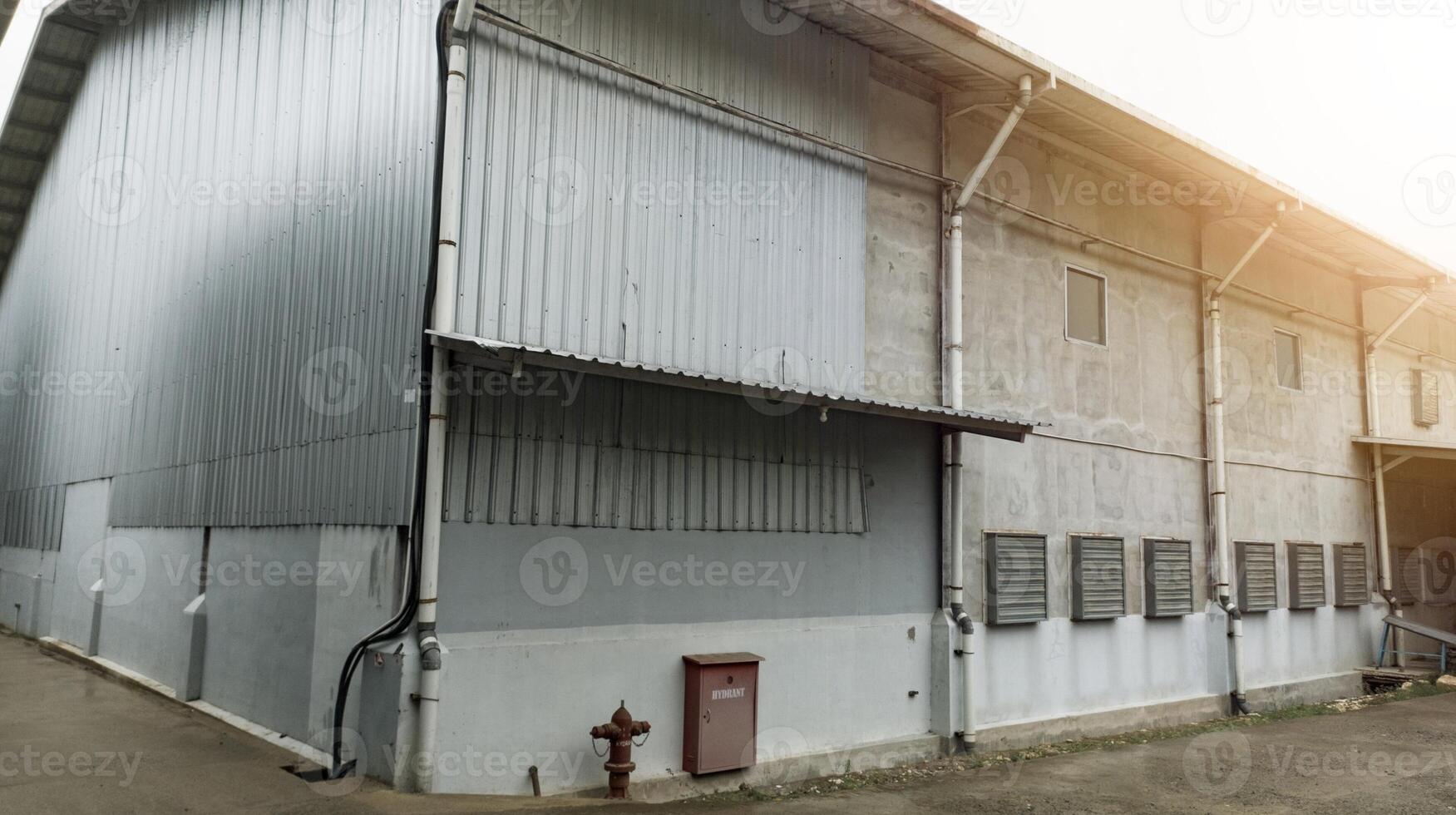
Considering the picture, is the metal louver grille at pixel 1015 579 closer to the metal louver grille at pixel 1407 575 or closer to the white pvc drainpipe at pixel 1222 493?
the white pvc drainpipe at pixel 1222 493

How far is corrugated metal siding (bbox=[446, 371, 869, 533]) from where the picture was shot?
7.64m

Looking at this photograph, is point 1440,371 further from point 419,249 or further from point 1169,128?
point 419,249

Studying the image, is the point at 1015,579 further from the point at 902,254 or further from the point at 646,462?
the point at 646,462

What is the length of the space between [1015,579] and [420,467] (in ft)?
22.5

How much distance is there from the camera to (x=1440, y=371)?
19641 millimetres

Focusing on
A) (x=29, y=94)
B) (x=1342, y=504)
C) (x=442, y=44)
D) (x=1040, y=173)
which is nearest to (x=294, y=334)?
(x=442, y=44)

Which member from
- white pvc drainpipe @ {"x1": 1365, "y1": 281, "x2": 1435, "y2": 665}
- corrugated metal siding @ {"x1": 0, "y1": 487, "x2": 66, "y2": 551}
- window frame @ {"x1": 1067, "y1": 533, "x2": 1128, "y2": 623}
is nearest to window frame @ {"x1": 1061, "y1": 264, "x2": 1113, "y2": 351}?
window frame @ {"x1": 1067, "y1": 533, "x2": 1128, "y2": 623}

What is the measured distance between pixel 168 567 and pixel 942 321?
9.51m

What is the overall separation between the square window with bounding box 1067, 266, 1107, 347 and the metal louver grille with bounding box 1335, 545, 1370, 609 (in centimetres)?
689

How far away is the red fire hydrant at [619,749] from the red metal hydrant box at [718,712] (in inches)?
31.1

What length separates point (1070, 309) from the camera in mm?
12633

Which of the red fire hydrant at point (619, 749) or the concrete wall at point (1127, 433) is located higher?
the concrete wall at point (1127, 433)

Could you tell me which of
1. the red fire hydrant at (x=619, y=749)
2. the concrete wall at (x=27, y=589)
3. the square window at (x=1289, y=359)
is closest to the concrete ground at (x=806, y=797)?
the red fire hydrant at (x=619, y=749)

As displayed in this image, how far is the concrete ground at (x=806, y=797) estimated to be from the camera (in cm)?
721
